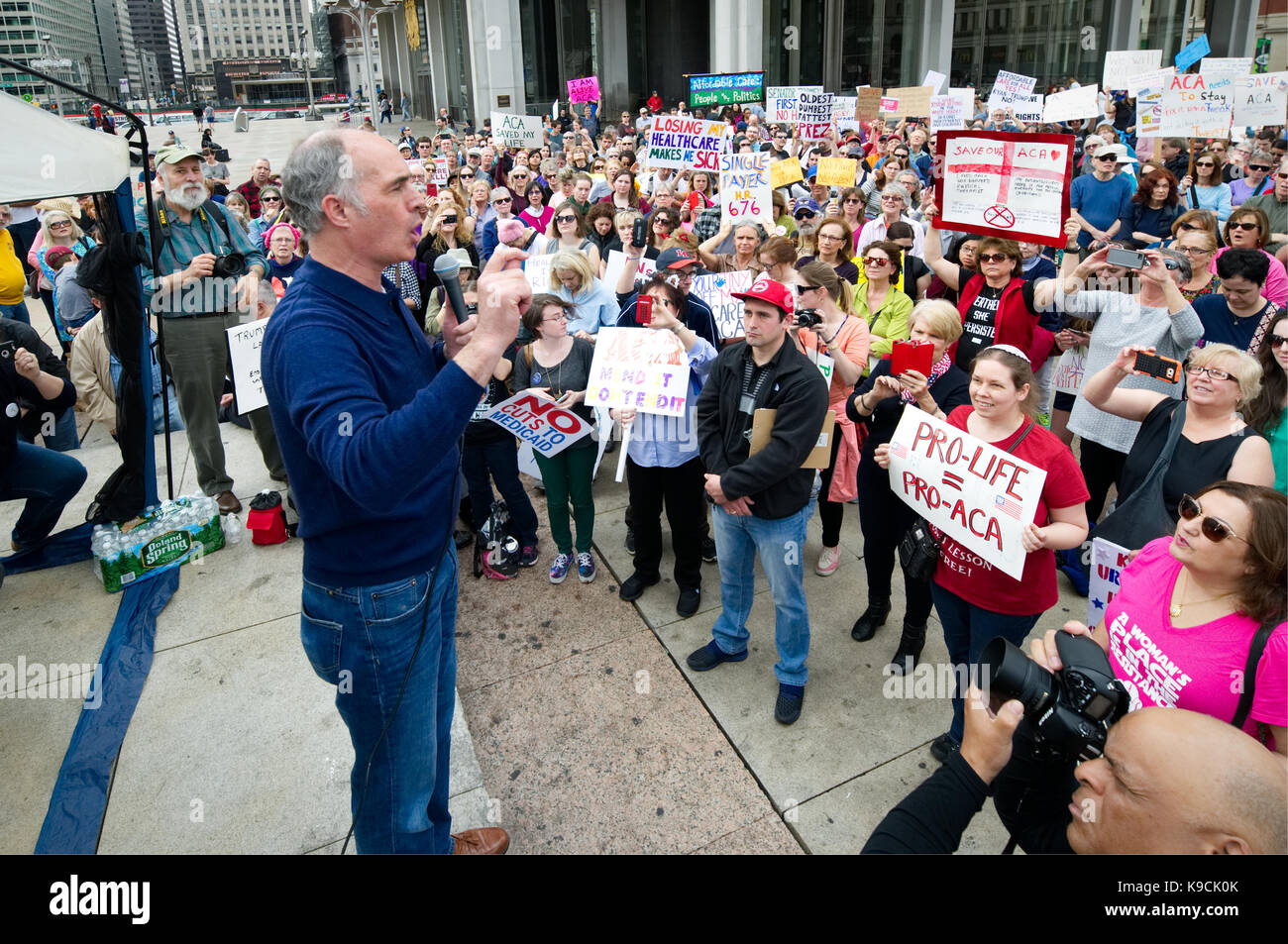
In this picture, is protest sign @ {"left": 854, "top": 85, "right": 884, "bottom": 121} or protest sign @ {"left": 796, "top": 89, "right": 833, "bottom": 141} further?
protest sign @ {"left": 854, "top": 85, "right": 884, "bottom": 121}

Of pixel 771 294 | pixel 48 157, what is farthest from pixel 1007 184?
pixel 48 157

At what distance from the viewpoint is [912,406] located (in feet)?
11.8

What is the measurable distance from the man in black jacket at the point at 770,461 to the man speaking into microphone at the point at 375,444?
164cm

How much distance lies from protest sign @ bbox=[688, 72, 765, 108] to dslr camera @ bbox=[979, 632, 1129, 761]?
16.3m

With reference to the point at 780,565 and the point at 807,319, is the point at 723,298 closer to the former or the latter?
the point at 807,319

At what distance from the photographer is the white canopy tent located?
136 inches

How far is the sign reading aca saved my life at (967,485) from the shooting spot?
9.92 feet

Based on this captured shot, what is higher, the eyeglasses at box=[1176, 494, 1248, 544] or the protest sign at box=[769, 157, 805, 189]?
the protest sign at box=[769, 157, 805, 189]

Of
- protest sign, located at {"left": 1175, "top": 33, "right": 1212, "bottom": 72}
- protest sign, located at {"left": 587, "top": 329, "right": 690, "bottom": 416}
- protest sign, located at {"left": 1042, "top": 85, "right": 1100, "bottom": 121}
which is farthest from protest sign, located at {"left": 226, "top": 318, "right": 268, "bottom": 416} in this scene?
protest sign, located at {"left": 1175, "top": 33, "right": 1212, "bottom": 72}

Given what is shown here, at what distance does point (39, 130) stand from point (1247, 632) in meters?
5.07

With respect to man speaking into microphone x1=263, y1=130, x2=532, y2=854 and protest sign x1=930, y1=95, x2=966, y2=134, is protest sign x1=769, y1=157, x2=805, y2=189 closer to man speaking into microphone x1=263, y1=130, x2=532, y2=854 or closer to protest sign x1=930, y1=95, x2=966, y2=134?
protest sign x1=930, y1=95, x2=966, y2=134

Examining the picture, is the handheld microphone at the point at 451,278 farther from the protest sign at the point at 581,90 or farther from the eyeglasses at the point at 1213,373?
the protest sign at the point at 581,90

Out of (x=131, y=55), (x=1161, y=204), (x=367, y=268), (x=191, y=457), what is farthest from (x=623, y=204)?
(x=131, y=55)

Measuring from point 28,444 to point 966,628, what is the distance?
5449 mm
